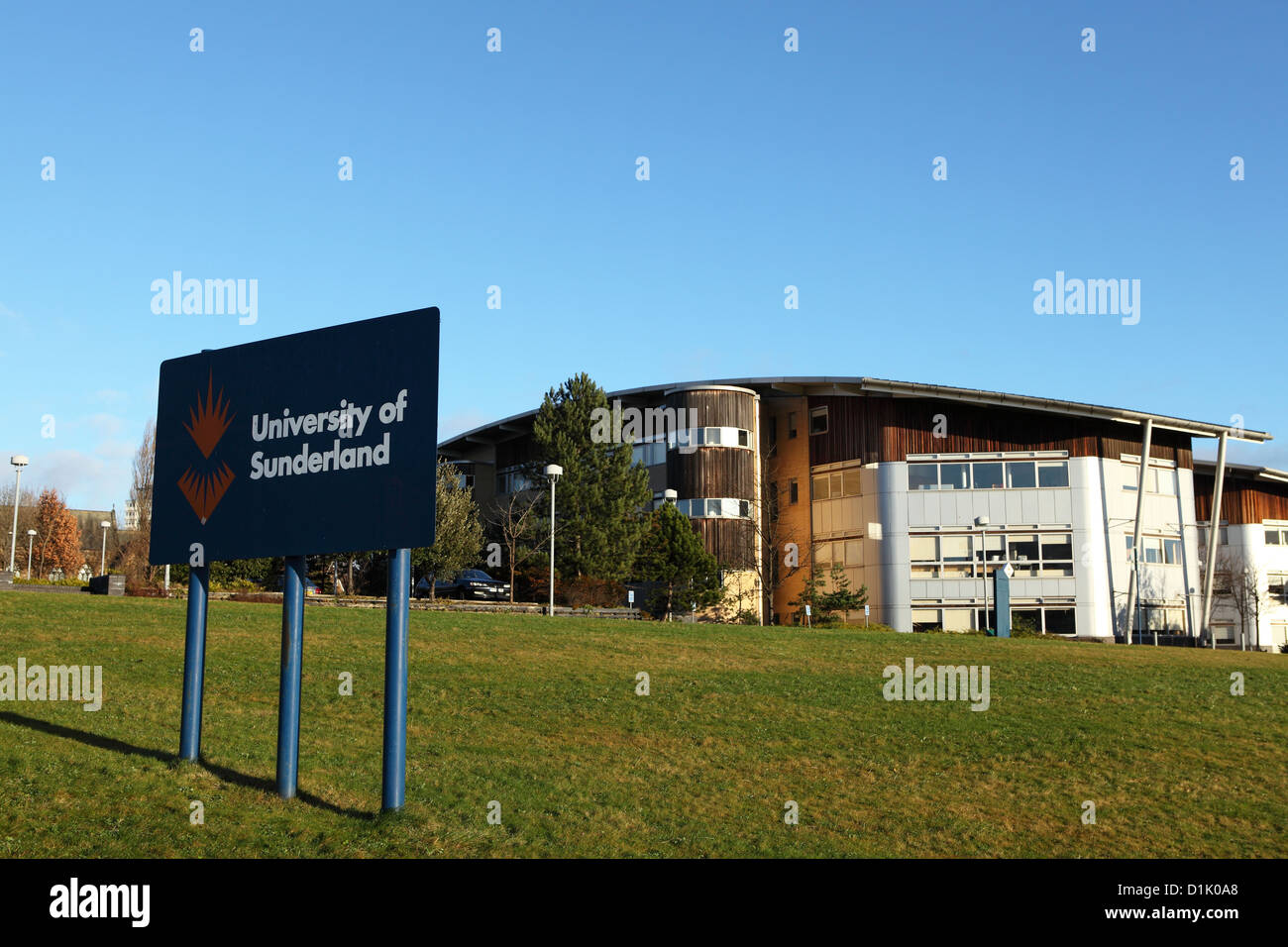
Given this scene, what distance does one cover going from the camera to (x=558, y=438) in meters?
53.8

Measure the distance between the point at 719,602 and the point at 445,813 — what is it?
4013cm

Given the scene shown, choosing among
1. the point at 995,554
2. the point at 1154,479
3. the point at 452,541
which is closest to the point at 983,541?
the point at 995,554

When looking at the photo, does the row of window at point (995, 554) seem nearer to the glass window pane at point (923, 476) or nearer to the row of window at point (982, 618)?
the row of window at point (982, 618)

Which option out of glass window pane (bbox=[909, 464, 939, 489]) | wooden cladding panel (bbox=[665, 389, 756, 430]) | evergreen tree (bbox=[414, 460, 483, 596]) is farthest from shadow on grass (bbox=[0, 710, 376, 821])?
glass window pane (bbox=[909, 464, 939, 489])

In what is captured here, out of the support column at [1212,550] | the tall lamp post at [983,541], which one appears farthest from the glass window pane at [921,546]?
the support column at [1212,550]

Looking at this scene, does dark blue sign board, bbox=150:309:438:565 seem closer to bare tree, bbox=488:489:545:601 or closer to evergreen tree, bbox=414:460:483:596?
bare tree, bbox=488:489:545:601

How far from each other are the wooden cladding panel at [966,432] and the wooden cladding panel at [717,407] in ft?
17.3

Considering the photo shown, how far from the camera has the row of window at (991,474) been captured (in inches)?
2032

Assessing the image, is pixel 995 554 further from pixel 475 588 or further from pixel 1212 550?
pixel 475 588

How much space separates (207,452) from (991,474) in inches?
1808

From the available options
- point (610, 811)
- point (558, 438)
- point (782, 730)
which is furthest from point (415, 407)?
A: point (558, 438)

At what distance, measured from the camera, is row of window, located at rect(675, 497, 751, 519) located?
54.0m

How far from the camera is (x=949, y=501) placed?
171ft
